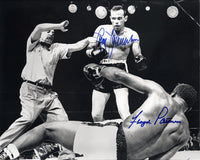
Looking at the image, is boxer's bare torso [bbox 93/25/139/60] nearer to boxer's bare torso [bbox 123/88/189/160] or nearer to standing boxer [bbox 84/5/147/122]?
standing boxer [bbox 84/5/147/122]

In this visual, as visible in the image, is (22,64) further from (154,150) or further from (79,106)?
(154,150)

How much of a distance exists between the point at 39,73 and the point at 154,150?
1.09m

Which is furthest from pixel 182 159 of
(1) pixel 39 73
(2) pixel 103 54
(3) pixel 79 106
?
(1) pixel 39 73

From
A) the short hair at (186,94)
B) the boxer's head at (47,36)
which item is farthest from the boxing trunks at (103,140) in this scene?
the boxer's head at (47,36)

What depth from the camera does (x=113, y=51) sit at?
6.75 ft

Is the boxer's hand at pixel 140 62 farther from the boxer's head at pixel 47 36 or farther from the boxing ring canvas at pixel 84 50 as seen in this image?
the boxer's head at pixel 47 36

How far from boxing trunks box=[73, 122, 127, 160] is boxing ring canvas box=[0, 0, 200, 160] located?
31 cm

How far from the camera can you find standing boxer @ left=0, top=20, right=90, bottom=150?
1.97 metres

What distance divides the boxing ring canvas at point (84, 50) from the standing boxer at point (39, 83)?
5 cm

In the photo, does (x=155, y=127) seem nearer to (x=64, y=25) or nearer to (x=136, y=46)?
(x=136, y=46)

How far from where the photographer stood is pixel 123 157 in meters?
1.64

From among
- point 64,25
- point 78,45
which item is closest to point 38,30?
point 64,25

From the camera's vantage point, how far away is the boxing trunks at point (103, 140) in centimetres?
162
